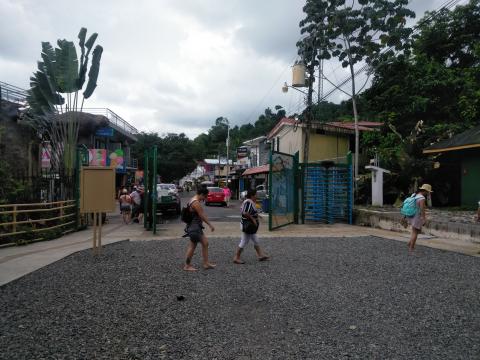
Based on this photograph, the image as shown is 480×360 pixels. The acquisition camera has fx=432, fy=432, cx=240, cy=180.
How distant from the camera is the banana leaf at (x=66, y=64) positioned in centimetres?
1448

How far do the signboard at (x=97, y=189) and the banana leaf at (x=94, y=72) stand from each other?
7568mm

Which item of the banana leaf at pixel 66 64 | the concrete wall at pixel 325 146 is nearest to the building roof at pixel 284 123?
the concrete wall at pixel 325 146

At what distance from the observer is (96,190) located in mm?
8789

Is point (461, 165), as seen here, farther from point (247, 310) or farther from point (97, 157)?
point (97, 157)

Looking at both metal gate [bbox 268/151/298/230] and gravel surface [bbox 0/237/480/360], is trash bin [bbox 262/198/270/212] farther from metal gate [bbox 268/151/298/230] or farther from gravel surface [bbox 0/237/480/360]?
gravel surface [bbox 0/237/480/360]

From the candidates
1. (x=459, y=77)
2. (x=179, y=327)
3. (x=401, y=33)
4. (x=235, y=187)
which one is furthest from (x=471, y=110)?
(x=235, y=187)

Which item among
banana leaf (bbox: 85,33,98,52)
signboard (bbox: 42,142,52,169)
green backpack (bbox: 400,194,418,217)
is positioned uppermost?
A: banana leaf (bbox: 85,33,98,52)

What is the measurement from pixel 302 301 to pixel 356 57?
19033 mm

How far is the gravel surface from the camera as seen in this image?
13.2ft

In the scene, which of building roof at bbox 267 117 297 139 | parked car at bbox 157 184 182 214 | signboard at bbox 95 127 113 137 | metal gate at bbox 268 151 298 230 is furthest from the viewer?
building roof at bbox 267 117 297 139

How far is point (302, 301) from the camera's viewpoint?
18.1 feet

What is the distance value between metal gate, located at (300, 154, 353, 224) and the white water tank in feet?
21.5

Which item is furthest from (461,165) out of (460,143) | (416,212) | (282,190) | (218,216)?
(218,216)

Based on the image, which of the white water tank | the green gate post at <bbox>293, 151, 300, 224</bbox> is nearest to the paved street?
the green gate post at <bbox>293, 151, 300, 224</bbox>
